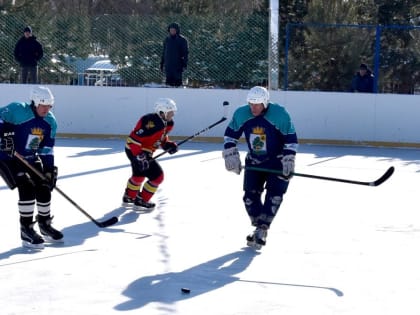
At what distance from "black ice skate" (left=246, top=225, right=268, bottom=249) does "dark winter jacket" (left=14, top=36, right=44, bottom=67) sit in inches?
356

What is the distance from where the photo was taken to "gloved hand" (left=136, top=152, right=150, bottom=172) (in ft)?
26.5

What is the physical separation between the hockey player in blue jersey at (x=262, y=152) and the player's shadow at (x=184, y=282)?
19.3 inches

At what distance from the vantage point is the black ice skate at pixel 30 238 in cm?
636

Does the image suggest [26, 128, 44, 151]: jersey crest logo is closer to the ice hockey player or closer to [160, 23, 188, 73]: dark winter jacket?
the ice hockey player

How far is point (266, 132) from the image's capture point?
6.68 meters

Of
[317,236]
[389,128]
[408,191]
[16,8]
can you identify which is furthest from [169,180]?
[16,8]

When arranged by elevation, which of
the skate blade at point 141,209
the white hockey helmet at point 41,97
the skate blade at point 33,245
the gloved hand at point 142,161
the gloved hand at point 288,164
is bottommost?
the skate blade at point 141,209

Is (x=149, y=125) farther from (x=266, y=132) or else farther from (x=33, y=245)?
(x=33, y=245)

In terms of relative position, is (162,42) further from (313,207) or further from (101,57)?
(313,207)

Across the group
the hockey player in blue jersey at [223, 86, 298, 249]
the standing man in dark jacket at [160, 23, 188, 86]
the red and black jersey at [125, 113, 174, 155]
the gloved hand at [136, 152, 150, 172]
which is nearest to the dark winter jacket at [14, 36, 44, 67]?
the standing man in dark jacket at [160, 23, 188, 86]

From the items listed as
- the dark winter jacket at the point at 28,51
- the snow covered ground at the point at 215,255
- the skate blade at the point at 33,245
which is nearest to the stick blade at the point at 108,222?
the snow covered ground at the point at 215,255

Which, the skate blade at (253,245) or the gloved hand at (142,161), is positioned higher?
the gloved hand at (142,161)

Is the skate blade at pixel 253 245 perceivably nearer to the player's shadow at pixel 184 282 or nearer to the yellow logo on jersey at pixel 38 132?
the player's shadow at pixel 184 282

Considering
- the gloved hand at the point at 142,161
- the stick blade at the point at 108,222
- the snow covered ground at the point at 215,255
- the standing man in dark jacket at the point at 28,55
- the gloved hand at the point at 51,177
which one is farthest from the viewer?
the standing man in dark jacket at the point at 28,55
